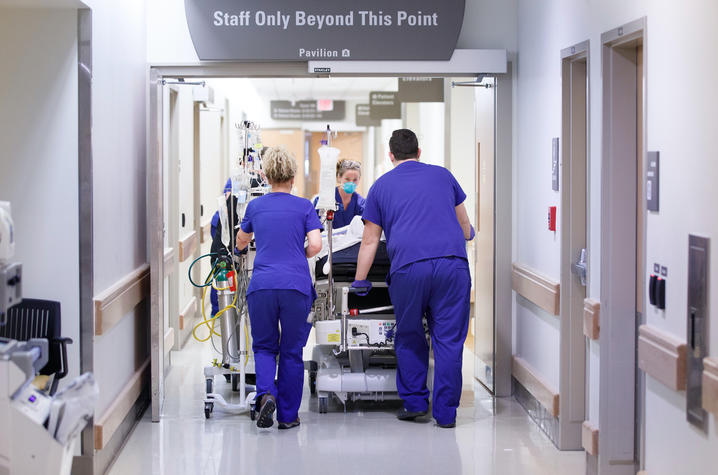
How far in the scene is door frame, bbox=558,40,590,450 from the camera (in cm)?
468

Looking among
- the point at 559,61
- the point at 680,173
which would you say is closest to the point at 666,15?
the point at 680,173

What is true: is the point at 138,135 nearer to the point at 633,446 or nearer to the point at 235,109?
the point at 633,446

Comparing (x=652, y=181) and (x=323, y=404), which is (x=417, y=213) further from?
(x=652, y=181)

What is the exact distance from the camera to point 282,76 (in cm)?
562

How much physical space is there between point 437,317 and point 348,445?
87cm

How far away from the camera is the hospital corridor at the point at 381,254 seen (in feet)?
10.9

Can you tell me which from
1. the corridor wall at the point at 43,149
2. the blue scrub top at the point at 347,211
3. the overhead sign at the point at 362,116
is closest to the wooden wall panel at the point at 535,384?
the blue scrub top at the point at 347,211

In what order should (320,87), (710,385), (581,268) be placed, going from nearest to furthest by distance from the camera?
1. (710,385)
2. (581,268)
3. (320,87)

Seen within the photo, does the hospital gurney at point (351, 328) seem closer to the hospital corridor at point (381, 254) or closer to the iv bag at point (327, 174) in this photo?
the hospital corridor at point (381, 254)

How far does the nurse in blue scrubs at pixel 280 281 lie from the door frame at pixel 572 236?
1.39 meters

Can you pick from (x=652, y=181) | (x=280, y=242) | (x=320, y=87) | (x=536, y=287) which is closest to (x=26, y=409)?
(x=280, y=242)

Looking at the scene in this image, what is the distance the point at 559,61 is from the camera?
480 centimetres

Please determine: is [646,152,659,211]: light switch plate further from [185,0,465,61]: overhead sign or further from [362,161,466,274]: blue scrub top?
[185,0,465,61]: overhead sign

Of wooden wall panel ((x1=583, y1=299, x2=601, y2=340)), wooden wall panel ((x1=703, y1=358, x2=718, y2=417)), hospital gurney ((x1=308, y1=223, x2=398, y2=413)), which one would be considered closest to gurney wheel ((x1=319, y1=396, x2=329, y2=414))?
hospital gurney ((x1=308, y1=223, x2=398, y2=413))
